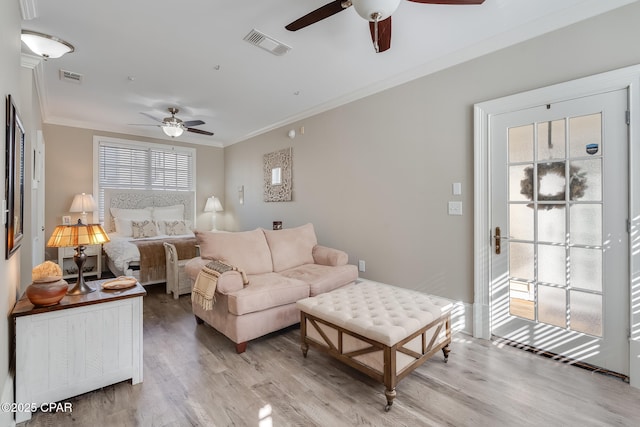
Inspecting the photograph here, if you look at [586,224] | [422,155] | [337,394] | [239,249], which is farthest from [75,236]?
[586,224]

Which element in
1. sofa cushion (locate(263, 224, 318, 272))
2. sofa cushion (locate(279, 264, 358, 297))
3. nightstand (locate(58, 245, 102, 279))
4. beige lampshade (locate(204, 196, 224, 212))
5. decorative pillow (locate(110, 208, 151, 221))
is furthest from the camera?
beige lampshade (locate(204, 196, 224, 212))

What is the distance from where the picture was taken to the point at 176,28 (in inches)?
96.0

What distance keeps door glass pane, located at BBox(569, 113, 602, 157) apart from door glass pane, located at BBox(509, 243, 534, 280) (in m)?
0.82

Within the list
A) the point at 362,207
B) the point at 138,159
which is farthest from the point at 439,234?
the point at 138,159

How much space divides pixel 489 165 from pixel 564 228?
30.1 inches

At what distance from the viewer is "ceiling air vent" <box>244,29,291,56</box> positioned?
2.52 meters

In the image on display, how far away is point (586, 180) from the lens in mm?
2227

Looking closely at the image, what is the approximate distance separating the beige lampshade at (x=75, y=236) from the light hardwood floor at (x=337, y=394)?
3.24ft

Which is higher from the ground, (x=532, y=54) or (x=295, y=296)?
(x=532, y=54)

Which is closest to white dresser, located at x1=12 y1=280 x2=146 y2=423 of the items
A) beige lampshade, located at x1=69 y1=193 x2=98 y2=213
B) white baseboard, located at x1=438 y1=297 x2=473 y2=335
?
white baseboard, located at x1=438 y1=297 x2=473 y2=335

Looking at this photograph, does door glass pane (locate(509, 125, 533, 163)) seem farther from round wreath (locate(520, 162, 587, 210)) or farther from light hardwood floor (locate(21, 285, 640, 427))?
light hardwood floor (locate(21, 285, 640, 427))

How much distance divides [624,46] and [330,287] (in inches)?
118

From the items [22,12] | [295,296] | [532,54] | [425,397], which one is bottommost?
[425,397]

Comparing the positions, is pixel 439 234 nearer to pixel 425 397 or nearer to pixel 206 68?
pixel 425 397
